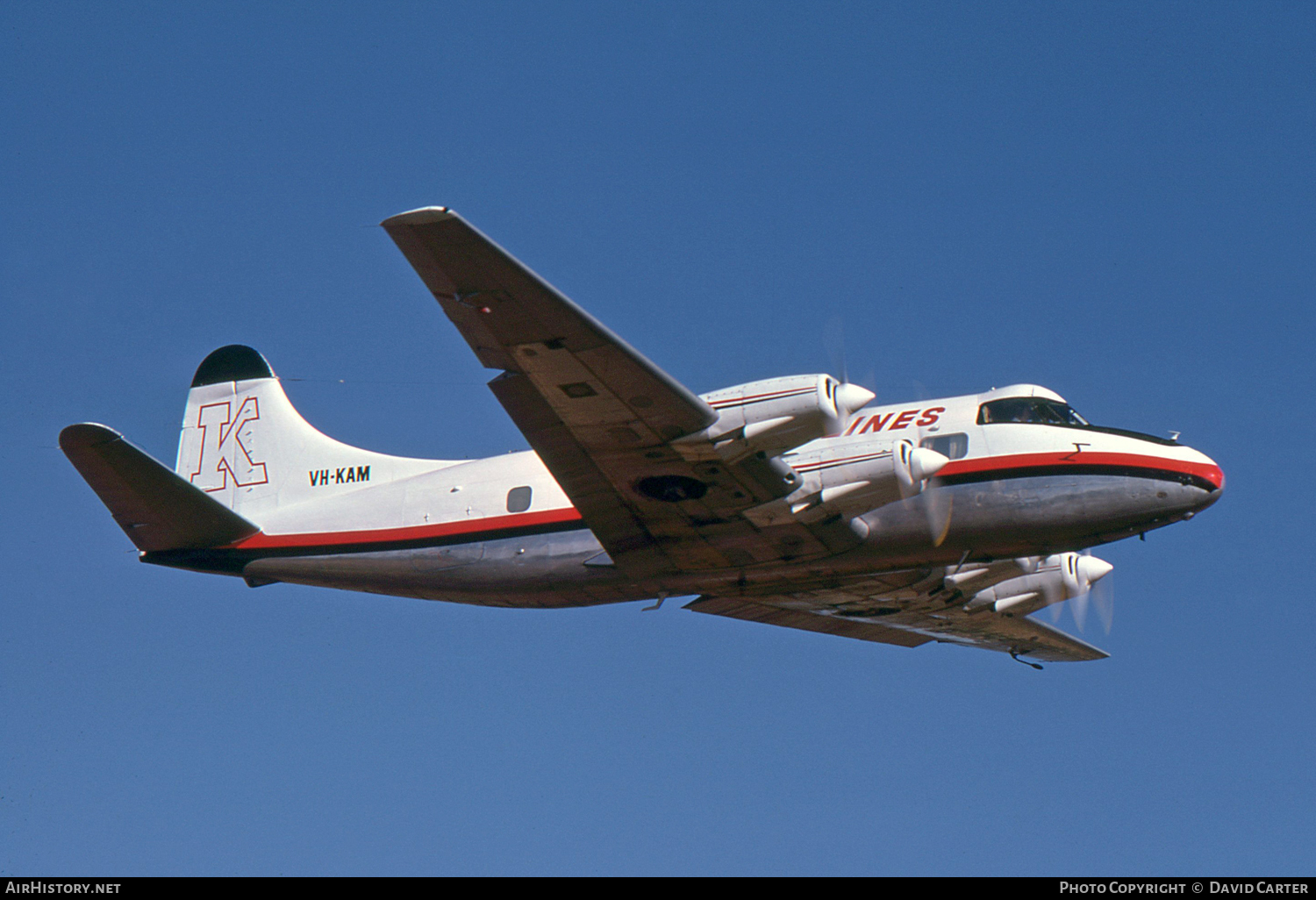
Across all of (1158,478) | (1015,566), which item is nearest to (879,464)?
(1158,478)

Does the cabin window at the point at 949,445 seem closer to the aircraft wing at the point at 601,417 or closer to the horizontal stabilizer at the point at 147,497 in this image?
the aircraft wing at the point at 601,417

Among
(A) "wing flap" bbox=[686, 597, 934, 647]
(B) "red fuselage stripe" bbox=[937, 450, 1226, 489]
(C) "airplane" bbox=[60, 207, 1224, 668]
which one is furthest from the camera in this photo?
(A) "wing flap" bbox=[686, 597, 934, 647]

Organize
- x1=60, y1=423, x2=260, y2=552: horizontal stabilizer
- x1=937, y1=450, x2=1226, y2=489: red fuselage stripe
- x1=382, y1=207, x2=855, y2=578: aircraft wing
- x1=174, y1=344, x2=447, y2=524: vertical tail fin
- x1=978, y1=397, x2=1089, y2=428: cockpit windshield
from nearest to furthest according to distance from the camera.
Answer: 1. x1=382, y1=207, x2=855, y2=578: aircraft wing
2. x1=937, y1=450, x2=1226, y2=489: red fuselage stripe
3. x1=978, y1=397, x2=1089, y2=428: cockpit windshield
4. x1=60, y1=423, x2=260, y2=552: horizontal stabilizer
5. x1=174, y1=344, x2=447, y2=524: vertical tail fin

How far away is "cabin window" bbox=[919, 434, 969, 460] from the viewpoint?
2128cm

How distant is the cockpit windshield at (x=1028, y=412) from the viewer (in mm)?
21578

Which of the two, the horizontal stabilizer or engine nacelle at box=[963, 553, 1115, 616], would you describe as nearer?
the horizontal stabilizer

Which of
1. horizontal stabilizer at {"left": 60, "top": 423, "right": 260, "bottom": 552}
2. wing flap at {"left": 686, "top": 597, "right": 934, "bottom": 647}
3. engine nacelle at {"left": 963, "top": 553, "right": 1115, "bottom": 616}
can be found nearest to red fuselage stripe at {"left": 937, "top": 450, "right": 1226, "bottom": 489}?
wing flap at {"left": 686, "top": 597, "right": 934, "bottom": 647}

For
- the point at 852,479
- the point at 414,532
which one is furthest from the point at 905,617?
the point at 414,532

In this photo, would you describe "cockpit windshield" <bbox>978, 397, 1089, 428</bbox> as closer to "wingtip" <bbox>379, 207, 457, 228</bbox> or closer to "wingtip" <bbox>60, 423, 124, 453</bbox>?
"wingtip" <bbox>379, 207, 457, 228</bbox>

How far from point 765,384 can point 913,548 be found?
4362mm

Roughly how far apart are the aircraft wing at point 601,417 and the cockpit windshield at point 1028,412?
314 cm

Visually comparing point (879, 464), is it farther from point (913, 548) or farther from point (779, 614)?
point (779, 614)

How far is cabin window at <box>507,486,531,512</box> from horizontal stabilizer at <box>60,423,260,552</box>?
5360 mm

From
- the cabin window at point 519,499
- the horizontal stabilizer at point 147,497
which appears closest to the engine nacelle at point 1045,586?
the cabin window at point 519,499
